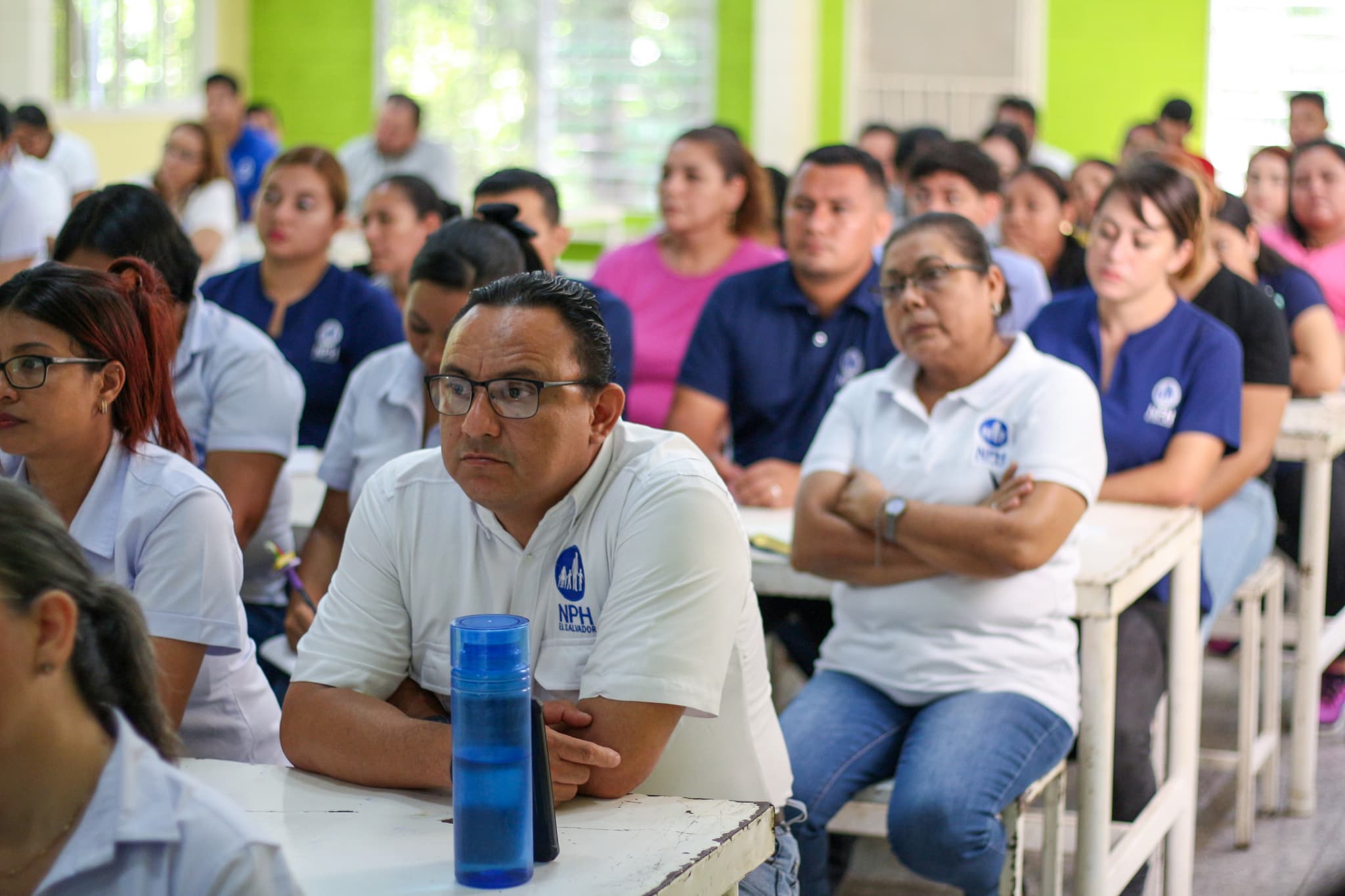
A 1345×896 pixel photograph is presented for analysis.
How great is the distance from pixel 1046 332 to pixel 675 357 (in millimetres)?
1064

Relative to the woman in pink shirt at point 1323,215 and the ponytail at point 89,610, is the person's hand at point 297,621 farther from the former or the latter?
the woman in pink shirt at point 1323,215

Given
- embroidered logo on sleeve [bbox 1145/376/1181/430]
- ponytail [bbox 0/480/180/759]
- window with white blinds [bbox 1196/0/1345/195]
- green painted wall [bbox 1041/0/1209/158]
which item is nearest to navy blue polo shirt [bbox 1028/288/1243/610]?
embroidered logo on sleeve [bbox 1145/376/1181/430]

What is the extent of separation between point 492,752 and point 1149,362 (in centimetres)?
204

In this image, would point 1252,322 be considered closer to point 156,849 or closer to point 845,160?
point 845,160

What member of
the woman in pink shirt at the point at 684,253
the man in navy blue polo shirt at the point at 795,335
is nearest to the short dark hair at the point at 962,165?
the woman in pink shirt at the point at 684,253

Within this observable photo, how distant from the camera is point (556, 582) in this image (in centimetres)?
162

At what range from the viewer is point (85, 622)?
3.40 ft

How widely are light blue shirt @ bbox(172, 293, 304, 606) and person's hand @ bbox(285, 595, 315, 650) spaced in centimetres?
13

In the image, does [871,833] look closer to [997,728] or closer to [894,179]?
[997,728]

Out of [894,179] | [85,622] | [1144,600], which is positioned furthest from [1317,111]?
[85,622]

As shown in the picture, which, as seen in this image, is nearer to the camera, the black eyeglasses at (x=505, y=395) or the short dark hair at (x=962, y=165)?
the black eyeglasses at (x=505, y=395)

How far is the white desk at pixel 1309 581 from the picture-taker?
3135mm

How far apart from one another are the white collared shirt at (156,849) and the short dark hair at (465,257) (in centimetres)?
156

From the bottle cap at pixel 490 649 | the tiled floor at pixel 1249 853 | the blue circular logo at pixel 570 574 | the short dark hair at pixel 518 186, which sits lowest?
the tiled floor at pixel 1249 853
